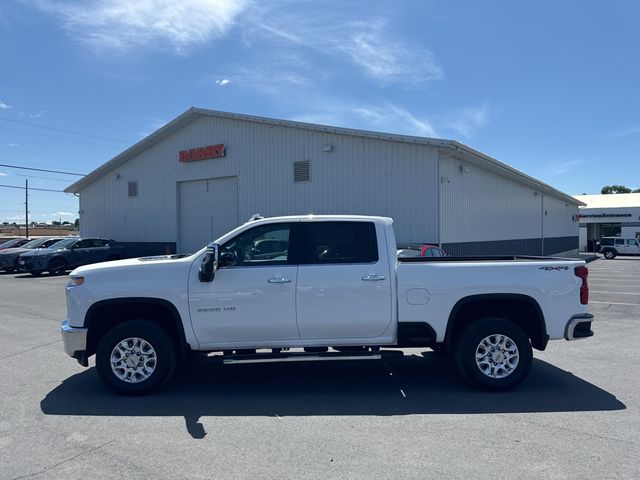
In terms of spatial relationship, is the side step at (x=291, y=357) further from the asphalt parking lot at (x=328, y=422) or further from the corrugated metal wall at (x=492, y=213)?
the corrugated metal wall at (x=492, y=213)

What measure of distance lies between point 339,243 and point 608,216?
158 ft

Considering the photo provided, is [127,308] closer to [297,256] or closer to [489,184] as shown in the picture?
[297,256]

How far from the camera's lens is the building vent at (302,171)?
19.9 meters

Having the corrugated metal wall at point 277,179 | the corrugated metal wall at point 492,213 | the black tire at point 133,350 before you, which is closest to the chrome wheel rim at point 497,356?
the black tire at point 133,350

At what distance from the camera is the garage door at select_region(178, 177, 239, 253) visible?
2253 centimetres

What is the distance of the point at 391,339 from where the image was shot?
574 centimetres

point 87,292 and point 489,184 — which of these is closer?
point 87,292

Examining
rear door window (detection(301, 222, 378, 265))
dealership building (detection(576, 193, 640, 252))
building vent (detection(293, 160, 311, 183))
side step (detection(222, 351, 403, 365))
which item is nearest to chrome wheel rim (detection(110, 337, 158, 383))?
side step (detection(222, 351, 403, 365))

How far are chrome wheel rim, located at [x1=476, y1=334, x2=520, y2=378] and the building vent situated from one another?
48.3 feet

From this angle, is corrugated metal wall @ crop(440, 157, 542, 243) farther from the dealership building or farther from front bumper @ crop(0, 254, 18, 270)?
front bumper @ crop(0, 254, 18, 270)

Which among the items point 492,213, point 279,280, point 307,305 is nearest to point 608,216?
point 492,213

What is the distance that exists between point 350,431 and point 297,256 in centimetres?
200

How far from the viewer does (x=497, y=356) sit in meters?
5.75

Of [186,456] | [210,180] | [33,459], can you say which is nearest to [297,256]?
[186,456]
